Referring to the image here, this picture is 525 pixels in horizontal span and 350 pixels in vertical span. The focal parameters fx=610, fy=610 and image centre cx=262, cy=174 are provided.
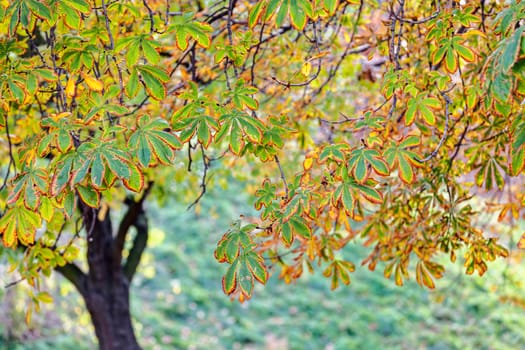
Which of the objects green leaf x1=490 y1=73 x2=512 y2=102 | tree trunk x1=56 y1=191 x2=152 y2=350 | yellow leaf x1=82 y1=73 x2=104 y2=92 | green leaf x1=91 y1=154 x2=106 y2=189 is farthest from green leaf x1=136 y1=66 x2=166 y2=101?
tree trunk x1=56 y1=191 x2=152 y2=350

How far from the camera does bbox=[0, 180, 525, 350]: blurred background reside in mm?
6012

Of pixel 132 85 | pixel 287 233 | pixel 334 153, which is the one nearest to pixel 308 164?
pixel 334 153

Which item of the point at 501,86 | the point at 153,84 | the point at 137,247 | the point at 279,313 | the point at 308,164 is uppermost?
the point at 279,313

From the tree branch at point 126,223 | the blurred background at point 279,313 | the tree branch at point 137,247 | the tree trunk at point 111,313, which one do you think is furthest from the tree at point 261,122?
the blurred background at point 279,313

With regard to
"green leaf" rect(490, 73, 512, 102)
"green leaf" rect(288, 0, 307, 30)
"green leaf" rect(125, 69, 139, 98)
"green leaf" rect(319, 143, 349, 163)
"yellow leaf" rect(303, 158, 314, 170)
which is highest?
"green leaf" rect(288, 0, 307, 30)

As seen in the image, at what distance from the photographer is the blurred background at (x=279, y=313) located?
6012 mm

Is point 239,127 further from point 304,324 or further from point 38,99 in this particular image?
point 304,324

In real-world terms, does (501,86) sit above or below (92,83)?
below

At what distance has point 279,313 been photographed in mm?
7023

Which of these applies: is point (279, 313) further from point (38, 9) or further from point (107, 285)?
point (38, 9)

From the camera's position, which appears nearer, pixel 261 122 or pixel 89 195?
pixel 89 195

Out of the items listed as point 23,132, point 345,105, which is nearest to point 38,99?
point 23,132

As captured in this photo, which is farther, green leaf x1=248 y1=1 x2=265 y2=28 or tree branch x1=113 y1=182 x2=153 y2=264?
tree branch x1=113 y1=182 x2=153 y2=264

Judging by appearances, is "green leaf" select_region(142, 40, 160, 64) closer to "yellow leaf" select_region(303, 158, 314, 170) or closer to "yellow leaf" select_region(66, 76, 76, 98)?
"yellow leaf" select_region(66, 76, 76, 98)
